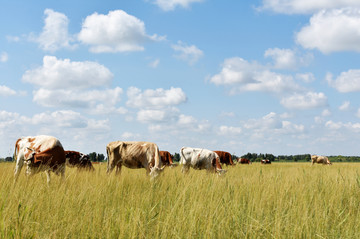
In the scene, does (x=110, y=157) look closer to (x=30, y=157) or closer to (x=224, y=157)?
(x=30, y=157)

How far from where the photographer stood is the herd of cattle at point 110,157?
8078 mm

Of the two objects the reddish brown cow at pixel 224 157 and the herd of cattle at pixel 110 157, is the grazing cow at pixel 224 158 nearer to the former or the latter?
the reddish brown cow at pixel 224 157

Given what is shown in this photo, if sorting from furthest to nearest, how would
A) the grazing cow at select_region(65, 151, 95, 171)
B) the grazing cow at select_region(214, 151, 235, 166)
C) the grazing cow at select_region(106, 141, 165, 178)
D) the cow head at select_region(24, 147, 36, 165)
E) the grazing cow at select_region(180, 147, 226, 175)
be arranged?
the grazing cow at select_region(214, 151, 235, 166)
the grazing cow at select_region(65, 151, 95, 171)
the grazing cow at select_region(180, 147, 226, 175)
the grazing cow at select_region(106, 141, 165, 178)
the cow head at select_region(24, 147, 36, 165)

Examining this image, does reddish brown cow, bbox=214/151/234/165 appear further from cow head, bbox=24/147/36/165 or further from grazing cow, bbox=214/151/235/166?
cow head, bbox=24/147/36/165

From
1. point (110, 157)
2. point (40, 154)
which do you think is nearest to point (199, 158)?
point (110, 157)

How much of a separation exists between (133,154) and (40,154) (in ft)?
13.5

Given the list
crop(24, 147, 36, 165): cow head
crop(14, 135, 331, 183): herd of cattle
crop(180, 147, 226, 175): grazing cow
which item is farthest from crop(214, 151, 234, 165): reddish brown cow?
crop(24, 147, 36, 165): cow head

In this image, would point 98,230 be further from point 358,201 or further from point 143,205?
point 358,201

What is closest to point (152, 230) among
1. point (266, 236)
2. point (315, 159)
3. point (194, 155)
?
point (266, 236)

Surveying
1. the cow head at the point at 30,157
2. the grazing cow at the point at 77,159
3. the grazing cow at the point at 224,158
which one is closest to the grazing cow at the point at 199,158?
the grazing cow at the point at 77,159

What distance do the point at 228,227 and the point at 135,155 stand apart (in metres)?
8.63

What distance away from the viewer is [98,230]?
3.28 meters

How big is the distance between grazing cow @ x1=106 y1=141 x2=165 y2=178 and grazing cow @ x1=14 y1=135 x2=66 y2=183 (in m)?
2.91

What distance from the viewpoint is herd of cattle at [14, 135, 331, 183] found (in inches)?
318
